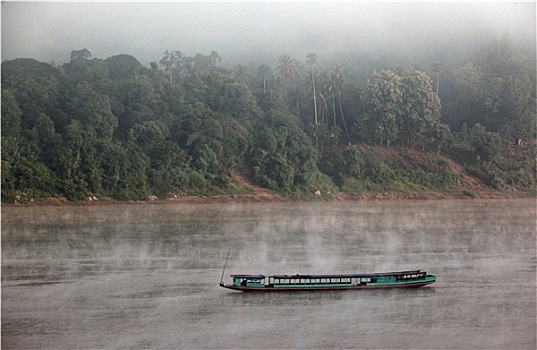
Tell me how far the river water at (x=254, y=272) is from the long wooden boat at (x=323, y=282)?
172 mm

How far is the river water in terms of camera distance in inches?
471

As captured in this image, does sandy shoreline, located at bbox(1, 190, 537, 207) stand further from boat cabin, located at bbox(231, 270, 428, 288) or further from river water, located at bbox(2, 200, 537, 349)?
boat cabin, located at bbox(231, 270, 428, 288)

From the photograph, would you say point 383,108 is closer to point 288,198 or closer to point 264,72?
point 288,198

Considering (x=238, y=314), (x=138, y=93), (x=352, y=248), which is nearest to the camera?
(x=238, y=314)

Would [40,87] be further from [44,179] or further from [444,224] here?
[444,224]

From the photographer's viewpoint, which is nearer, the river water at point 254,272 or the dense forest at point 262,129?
the river water at point 254,272

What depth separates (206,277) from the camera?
16.6 meters

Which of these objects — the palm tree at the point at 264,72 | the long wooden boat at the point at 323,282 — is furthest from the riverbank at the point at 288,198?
the long wooden boat at the point at 323,282

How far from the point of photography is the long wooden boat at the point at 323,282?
14.9 meters

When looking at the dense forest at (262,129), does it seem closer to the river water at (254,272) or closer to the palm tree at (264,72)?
the palm tree at (264,72)

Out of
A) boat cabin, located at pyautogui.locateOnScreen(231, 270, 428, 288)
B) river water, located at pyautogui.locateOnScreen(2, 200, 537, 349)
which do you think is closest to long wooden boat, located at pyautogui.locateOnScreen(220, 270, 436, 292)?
boat cabin, located at pyautogui.locateOnScreen(231, 270, 428, 288)

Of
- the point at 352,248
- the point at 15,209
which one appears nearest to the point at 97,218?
the point at 15,209

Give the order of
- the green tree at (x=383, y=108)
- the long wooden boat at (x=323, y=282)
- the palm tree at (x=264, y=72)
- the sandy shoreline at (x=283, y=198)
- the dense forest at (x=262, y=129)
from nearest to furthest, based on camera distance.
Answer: the long wooden boat at (x=323, y=282) → the sandy shoreline at (x=283, y=198) → the dense forest at (x=262, y=129) → the green tree at (x=383, y=108) → the palm tree at (x=264, y=72)

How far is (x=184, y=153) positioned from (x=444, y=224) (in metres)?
14.2
